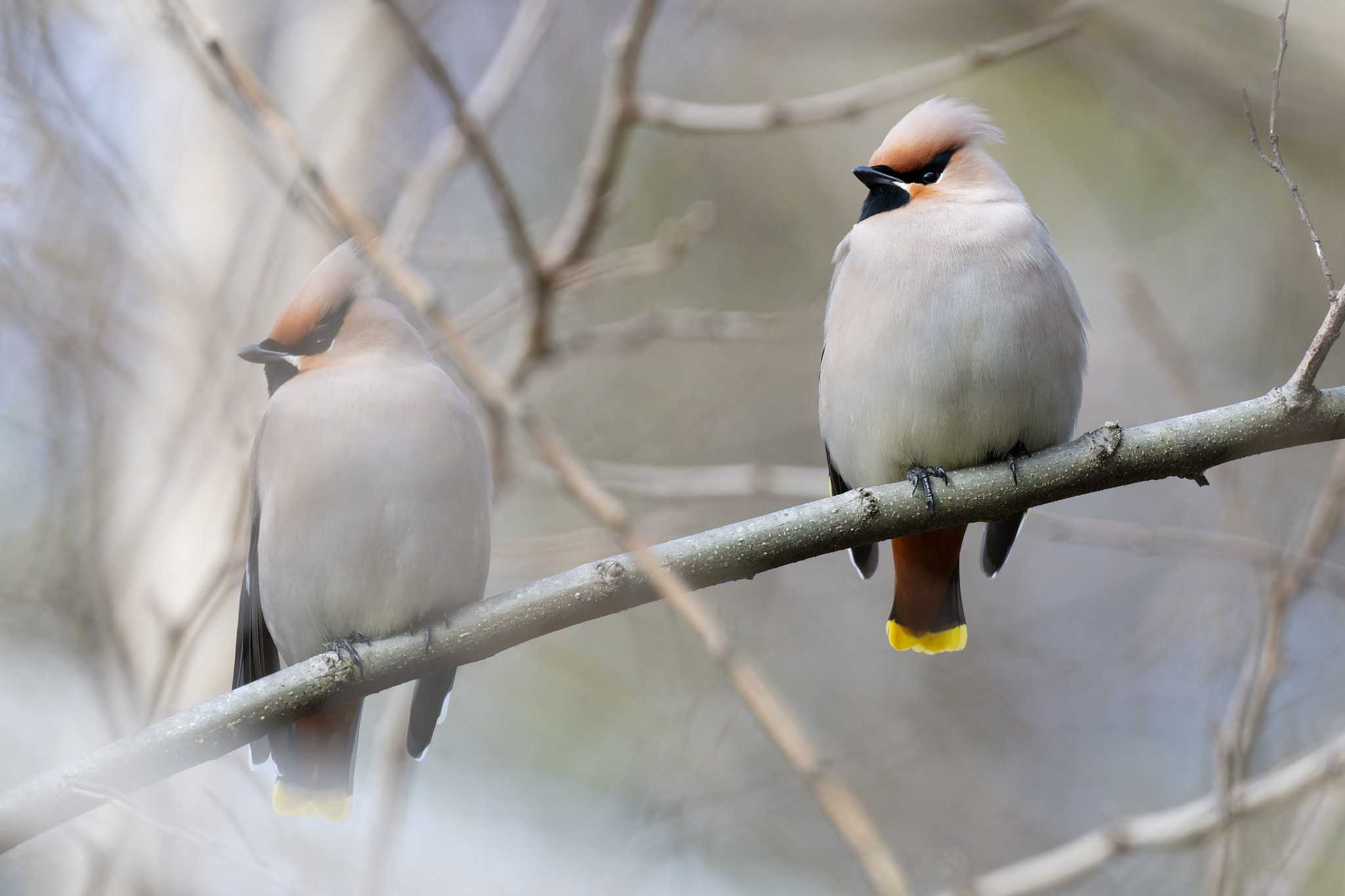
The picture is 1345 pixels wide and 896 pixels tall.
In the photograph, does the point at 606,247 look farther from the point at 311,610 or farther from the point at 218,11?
the point at 311,610

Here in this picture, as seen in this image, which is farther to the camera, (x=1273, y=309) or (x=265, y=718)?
(x=1273, y=309)

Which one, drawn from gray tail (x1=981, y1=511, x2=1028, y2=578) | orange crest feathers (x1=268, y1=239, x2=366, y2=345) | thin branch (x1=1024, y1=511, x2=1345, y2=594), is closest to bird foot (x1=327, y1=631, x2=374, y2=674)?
orange crest feathers (x1=268, y1=239, x2=366, y2=345)

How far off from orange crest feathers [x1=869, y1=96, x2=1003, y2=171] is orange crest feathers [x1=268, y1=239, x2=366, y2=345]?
1446 mm

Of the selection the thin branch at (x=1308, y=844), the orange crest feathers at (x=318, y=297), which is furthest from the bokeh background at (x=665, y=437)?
the orange crest feathers at (x=318, y=297)

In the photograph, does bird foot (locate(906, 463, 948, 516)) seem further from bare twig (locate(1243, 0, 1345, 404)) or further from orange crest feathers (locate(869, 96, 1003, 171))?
orange crest feathers (locate(869, 96, 1003, 171))

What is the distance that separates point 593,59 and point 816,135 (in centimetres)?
145

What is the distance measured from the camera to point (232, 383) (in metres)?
4.65

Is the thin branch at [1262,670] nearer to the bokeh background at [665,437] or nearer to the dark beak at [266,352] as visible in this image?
the bokeh background at [665,437]

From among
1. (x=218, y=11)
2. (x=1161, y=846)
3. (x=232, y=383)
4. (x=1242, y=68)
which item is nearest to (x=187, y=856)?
(x=232, y=383)

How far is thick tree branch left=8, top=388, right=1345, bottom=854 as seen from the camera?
8.25 ft

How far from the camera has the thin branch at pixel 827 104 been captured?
4.17 m

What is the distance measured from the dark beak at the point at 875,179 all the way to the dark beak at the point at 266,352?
5.14ft

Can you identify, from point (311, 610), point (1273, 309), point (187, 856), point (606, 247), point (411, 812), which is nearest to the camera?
point (311, 610)

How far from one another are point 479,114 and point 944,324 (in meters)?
2.05
